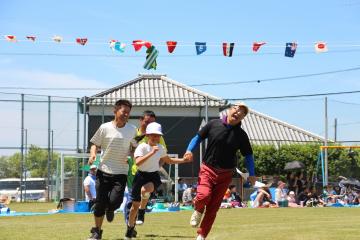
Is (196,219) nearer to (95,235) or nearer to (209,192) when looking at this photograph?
(209,192)

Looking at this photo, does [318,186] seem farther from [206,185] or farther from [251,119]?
[206,185]

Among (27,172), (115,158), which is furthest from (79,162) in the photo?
(115,158)

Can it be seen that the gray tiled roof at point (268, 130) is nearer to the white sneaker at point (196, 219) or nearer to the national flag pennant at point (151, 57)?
the national flag pennant at point (151, 57)

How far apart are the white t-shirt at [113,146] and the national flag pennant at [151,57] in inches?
662

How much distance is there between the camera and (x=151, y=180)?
29.7ft

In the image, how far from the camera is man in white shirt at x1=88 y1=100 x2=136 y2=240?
8.22 metres

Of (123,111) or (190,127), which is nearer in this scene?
(123,111)

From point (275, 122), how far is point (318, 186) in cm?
1424

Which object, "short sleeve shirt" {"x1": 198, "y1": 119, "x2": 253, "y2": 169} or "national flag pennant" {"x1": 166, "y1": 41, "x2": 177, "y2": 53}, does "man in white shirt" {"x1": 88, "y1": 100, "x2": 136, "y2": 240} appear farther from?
"national flag pennant" {"x1": 166, "y1": 41, "x2": 177, "y2": 53}

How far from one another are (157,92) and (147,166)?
30.3 meters

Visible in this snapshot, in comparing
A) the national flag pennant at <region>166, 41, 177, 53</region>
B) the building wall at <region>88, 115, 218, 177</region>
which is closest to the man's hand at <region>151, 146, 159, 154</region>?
the national flag pennant at <region>166, 41, 177, 53</region>

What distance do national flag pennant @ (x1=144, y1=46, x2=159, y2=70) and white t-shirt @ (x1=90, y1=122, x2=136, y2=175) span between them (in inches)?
662

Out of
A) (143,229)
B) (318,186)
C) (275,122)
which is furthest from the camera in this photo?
(275,122)

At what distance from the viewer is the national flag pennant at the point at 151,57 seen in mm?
25188
